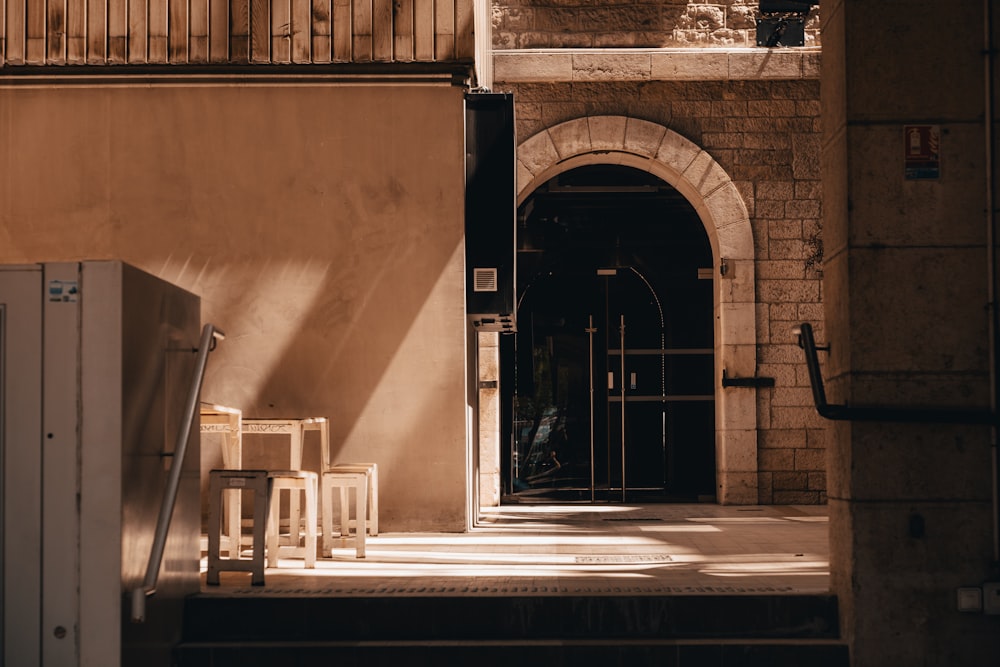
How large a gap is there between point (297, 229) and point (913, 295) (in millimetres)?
4497

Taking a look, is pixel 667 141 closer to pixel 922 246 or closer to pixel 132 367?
pixel 922 246

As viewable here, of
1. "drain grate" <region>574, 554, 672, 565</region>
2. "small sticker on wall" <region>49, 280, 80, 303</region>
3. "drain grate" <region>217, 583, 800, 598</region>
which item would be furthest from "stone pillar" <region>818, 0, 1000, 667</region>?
"small sticker on wall" <region>49, 280, 80, 303</region>

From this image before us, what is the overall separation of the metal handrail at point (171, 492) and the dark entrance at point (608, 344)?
746 cm

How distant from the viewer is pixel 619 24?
39.8ft

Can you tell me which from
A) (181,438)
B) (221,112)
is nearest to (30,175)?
(221,112)

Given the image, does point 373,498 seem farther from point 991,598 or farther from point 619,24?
point 619,24

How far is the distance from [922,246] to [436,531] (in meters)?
4.16

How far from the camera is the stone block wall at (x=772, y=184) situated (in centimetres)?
1180

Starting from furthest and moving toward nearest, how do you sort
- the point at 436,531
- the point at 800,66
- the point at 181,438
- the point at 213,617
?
1. the point at 800,66
2. the point at 436,531
3. the point at 213,617
4. the point at 181,438

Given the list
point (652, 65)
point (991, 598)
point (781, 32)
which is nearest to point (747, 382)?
point (652, 65)

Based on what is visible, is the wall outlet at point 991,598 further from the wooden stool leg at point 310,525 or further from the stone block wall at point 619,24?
the stone block wall at point 619,24

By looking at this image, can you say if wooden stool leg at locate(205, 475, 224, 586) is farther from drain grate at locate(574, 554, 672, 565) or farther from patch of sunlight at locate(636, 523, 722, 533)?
patch of sunlight at locate(636, 523, 722, 533)

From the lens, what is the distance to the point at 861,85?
5.31 metres

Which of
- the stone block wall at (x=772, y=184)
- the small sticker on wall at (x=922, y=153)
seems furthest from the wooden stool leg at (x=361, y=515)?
the stone block wall at (x=772, y=184)
